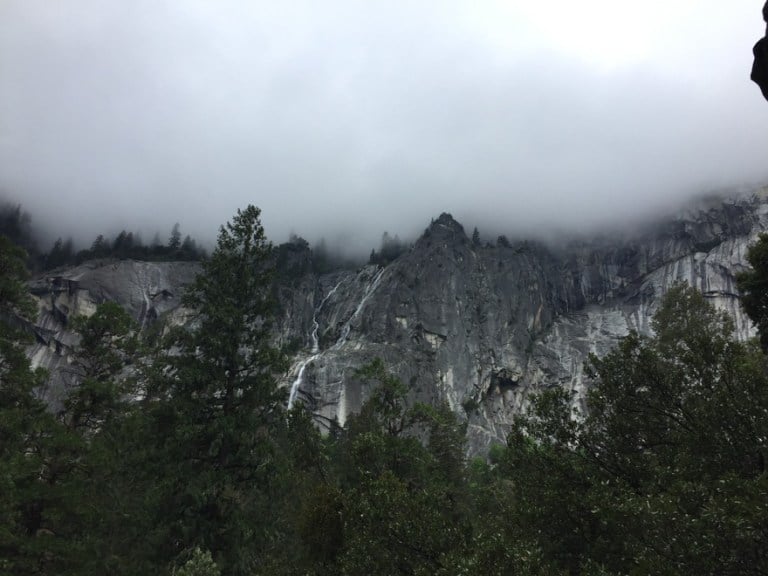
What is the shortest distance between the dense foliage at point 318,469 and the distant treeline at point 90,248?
117m

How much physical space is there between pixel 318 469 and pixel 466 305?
97.1 meters

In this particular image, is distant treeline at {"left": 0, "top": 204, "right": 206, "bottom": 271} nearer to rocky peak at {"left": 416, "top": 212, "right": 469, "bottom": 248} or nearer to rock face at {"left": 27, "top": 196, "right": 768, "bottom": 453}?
rock face at {"left": 27, "top": 196, "right": 768, "bottom": 453}

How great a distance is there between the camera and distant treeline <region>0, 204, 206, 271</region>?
131m

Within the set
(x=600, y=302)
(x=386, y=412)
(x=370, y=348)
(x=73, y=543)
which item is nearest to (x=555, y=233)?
(x=600, y=302)

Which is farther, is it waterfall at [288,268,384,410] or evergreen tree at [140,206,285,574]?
waterfall at [288,268,384,410]

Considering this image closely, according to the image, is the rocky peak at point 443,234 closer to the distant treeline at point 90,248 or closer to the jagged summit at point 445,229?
the jagged summit at point 445,229

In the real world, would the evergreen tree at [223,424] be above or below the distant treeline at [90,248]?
below

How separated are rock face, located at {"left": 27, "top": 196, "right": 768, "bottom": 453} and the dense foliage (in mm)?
62622

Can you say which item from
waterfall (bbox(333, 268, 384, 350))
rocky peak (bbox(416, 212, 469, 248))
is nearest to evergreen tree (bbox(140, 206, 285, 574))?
waterfall (bbox(333, 268, 384, 350))

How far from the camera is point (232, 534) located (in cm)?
1675

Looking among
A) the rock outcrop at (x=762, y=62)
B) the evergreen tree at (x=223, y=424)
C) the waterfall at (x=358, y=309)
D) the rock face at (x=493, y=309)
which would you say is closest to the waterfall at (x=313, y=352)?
the rock face at (x=493, y=309)

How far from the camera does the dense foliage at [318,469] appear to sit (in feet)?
31.1

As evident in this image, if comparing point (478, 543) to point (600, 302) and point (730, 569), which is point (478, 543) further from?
point (600, 302)

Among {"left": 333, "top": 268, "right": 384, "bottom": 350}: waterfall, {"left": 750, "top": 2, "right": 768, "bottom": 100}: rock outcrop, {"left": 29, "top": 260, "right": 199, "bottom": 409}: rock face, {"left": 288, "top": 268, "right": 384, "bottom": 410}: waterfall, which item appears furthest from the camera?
{"left": 333, "top": 268, "right": 384, "bottom": 350}: waterfall
